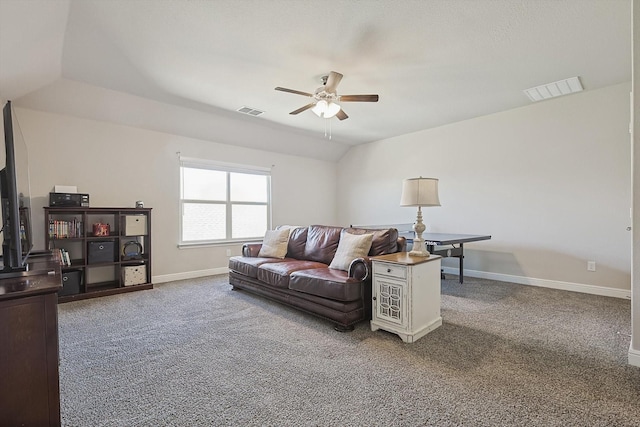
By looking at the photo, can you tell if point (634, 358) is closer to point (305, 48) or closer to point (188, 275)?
point (305, 48)

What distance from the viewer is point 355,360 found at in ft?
7.22

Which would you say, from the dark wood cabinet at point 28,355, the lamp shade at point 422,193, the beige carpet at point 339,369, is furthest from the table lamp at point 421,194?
the dark wood cabinet at point 28,355

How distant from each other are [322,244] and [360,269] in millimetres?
1095

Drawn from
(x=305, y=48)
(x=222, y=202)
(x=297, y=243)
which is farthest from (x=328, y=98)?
(x=222, y=202)

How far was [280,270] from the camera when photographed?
3.38 meters

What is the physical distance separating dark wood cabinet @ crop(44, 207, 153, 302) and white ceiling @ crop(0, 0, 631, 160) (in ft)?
4.54

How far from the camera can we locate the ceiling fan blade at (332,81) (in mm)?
2873

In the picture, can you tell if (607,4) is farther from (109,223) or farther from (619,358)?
(109,223)

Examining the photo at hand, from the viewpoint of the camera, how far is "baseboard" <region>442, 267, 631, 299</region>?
3767 millimetres

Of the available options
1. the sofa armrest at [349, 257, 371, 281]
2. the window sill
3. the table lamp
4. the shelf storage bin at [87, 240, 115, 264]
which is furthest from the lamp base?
the shelf storage bin at [87, 240, 115, 264]

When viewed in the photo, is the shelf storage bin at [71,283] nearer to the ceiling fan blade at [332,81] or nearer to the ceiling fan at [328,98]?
the ceiling fan at [328,98]

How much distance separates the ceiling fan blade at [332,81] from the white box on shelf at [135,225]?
318 cm

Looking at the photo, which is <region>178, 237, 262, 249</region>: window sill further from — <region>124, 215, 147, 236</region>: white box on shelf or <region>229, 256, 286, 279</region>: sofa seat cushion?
<region>229, 256, 286, 279</region>: sofa seat cushion

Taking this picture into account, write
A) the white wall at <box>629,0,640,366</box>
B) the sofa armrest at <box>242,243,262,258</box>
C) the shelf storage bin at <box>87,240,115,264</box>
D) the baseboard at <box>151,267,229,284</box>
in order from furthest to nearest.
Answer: the baseboard at <box>151,267,229,284</box>
the sofa armrest at <box>242,243,262,258</box>
the shelf storage bin at <box>87,240,115,264</box>
the white wall at <box>629,0,640,366</box>
